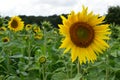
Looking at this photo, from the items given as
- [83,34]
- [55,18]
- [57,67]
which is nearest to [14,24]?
[57,67]

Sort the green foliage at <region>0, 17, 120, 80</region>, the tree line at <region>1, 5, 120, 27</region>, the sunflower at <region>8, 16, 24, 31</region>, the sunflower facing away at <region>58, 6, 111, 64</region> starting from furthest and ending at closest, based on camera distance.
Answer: the tree line at <region>1, 5, 120, 27</region>, the sunflower at <region>8, 16, 24, 31</region>, the green foliage at <region>0, 17, 120, 80</region>, the sunflower facing away at <region>58, 6, 111, 64</region>

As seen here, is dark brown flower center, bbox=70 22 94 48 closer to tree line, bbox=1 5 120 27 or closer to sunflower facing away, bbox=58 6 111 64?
sunflower facing away, bbox=58 6 111 64

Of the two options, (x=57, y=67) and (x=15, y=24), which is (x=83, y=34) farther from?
(x=15, y=24)

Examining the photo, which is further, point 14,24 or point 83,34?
point 14,24

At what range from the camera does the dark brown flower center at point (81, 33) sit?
207cm

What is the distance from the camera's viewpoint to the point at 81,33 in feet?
6.79

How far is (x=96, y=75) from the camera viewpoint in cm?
270

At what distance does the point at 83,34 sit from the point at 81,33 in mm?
13

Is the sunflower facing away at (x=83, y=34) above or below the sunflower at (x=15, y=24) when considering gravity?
above

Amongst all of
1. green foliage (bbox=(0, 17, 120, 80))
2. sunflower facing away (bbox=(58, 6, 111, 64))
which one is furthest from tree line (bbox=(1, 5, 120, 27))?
sunflower facing away (bbox=(58, 6, 111, 64))

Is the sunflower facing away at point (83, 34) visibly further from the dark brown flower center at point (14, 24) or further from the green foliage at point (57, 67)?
the dark brown flower center at point (14, 24)

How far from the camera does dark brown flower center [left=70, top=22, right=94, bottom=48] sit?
2.07 meters

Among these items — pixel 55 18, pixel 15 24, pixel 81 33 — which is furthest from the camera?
pixel 55 18

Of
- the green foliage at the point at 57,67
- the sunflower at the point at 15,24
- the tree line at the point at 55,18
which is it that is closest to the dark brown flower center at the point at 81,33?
the green foliage at the point at 57,67
